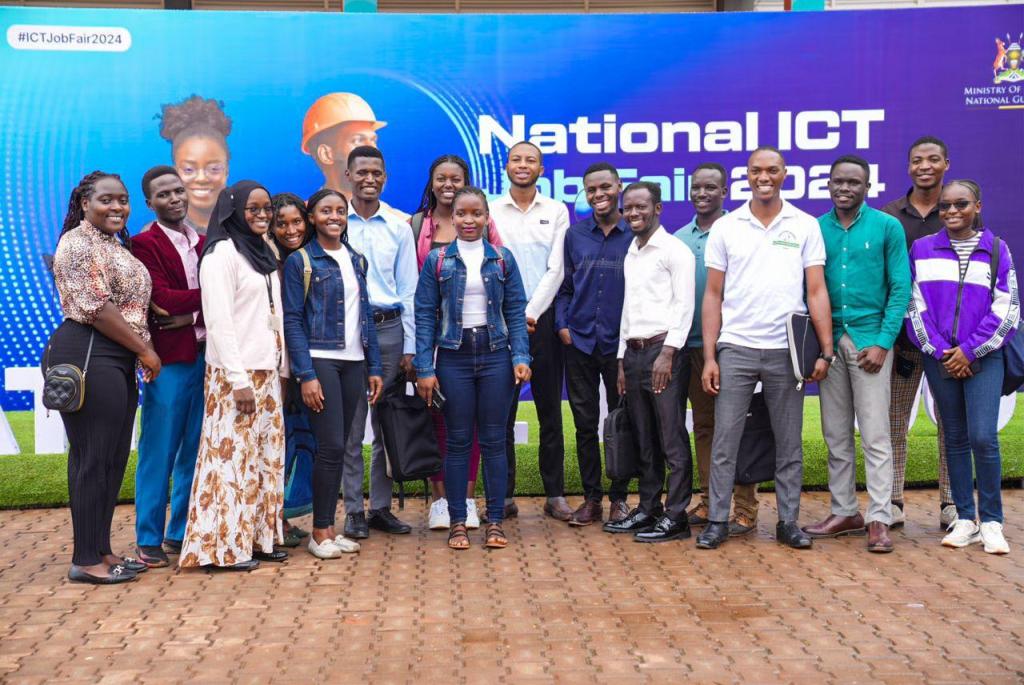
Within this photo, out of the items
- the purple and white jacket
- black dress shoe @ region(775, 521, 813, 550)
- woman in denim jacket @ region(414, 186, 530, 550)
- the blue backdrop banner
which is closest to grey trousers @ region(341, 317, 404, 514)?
woman in denim jacket @ region(414, 186, 530, 550)

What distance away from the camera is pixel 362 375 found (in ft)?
21.0

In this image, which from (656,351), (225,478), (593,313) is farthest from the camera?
(593,313)

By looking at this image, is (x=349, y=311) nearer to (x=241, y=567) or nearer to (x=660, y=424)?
(x=241, y=567)

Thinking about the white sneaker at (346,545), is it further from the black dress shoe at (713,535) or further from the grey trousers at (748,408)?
the grey trousers at (748,408)

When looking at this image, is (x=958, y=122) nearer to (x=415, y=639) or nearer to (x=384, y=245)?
(x=384, y=245)

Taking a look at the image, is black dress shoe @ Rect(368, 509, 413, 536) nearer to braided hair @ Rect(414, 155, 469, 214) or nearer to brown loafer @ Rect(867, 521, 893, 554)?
braided hair @ Rect(414, 155, 469, 214)

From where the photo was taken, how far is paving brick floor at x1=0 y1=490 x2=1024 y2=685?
433 centimetres

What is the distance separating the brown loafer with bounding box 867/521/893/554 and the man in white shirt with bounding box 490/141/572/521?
5.75 feet

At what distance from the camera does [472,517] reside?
6.87 meters

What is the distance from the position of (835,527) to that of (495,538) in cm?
193

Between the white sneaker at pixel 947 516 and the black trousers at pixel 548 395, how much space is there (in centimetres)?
226

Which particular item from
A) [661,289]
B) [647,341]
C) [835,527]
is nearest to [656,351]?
[647,341]

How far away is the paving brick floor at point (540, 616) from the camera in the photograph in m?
4.33

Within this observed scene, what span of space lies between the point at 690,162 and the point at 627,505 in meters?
3.13
